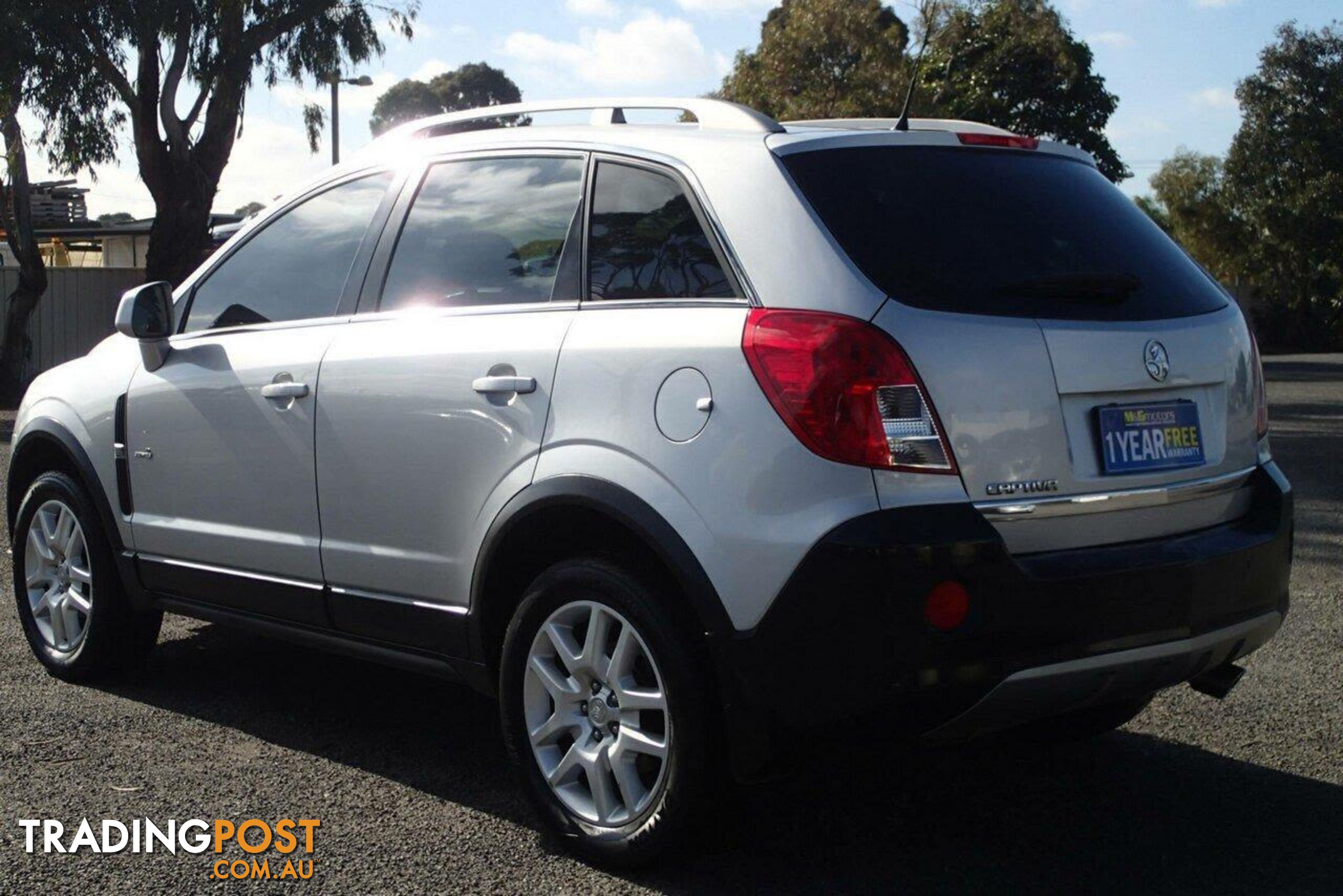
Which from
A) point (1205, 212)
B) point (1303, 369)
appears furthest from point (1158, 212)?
point (1303, 369)

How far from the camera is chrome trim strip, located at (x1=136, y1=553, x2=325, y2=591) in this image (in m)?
4.68

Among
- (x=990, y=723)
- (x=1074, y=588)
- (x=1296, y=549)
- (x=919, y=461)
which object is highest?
(x=919, y=461)

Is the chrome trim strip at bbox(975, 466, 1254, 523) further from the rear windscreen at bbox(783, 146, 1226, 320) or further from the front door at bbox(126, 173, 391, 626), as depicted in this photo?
the front door at bbox(126, 173, 391, 626)

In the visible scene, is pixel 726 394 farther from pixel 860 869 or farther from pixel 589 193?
pixel 860 869

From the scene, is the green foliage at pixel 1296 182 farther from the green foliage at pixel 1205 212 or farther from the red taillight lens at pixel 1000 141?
the red taillight lens at pixel 1000 141

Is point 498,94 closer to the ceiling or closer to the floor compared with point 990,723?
closer to the ceiling

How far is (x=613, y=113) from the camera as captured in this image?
442cm

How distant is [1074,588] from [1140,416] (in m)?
0.52

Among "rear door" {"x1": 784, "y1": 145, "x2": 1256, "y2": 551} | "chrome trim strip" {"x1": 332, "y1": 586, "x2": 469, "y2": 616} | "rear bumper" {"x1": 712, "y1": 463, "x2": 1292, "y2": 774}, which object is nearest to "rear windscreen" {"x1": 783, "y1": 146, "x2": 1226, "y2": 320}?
"rear door" {"x1": 784, "y1": 145, "x2": 1256, "y2": 551}

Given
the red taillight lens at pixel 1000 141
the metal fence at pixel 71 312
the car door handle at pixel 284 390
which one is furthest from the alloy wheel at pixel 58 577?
the metal fence at pixel 71 312

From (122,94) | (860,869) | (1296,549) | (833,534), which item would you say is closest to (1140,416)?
(833,534)

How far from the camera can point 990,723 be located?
3.47 metres

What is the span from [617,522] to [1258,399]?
176cm

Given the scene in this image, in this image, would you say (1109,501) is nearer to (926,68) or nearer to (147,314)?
(147,314)
